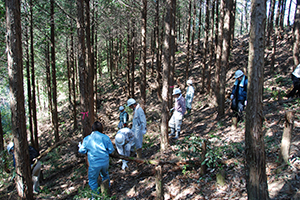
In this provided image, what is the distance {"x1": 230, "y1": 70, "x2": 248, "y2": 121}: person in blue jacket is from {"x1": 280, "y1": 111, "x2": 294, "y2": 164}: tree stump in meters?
2.55

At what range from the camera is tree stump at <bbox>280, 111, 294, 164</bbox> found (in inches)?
150

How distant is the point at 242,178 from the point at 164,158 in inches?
98.1

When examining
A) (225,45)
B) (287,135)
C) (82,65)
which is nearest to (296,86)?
(225,45)

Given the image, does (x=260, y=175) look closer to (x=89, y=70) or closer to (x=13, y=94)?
(x=13, y=94)

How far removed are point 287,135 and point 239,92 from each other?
9.31 ft

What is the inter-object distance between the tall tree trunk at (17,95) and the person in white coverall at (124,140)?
245cm

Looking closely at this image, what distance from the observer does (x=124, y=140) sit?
20.4ft

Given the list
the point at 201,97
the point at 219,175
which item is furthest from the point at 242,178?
the point at 201,97

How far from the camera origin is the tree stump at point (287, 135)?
12.5 ft

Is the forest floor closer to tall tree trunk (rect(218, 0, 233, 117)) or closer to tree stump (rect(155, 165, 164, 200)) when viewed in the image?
tree stump (rect(155, 165, 164, 200))

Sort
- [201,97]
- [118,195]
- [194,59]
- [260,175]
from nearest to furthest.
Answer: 1. [260,175]
2. [118,195]
3. [201,97]
4. [194,59]

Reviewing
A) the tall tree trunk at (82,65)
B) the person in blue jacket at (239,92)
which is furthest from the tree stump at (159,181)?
the person in blue jacket at (239,92)

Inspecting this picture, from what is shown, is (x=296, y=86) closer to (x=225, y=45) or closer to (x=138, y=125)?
(x=225, y=45)

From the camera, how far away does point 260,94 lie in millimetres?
2877
